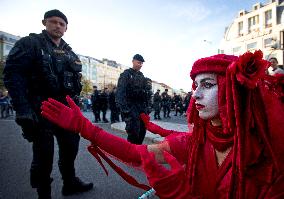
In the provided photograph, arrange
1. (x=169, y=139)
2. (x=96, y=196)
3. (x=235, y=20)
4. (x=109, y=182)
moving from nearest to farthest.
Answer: (x=169, y=139)
(x=96, y=196)
(x=109, y=182)
(x=235, y=20)

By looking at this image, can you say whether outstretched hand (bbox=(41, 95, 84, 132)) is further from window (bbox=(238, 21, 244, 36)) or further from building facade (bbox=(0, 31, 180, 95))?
building facade (bbox=(0, 31, 180, 95))

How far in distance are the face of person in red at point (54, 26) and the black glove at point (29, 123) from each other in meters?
0.98

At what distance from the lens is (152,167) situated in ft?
4.76

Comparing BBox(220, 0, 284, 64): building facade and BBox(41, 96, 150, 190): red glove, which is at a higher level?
BBox(220, 0, 284, 64): building facade

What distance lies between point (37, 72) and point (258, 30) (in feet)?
197

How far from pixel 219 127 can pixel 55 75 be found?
214 cm

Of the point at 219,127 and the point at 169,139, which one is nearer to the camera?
the point at 219,127

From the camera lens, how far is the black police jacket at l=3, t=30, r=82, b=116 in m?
2.99

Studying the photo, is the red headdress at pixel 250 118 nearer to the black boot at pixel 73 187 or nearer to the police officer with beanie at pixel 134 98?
the black boot at pixel 73 187

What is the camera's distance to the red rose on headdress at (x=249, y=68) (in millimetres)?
1350

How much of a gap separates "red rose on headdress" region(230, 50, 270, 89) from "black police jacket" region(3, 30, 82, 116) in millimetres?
2168

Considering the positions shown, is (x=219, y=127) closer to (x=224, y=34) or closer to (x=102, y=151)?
(x=102, y=151)

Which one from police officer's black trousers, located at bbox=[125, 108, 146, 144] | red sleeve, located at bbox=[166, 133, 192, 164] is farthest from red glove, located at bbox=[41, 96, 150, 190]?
police officer's black trousers, located at bbox=[125, 108, 146, 144]

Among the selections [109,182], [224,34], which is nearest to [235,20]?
[224,34]
